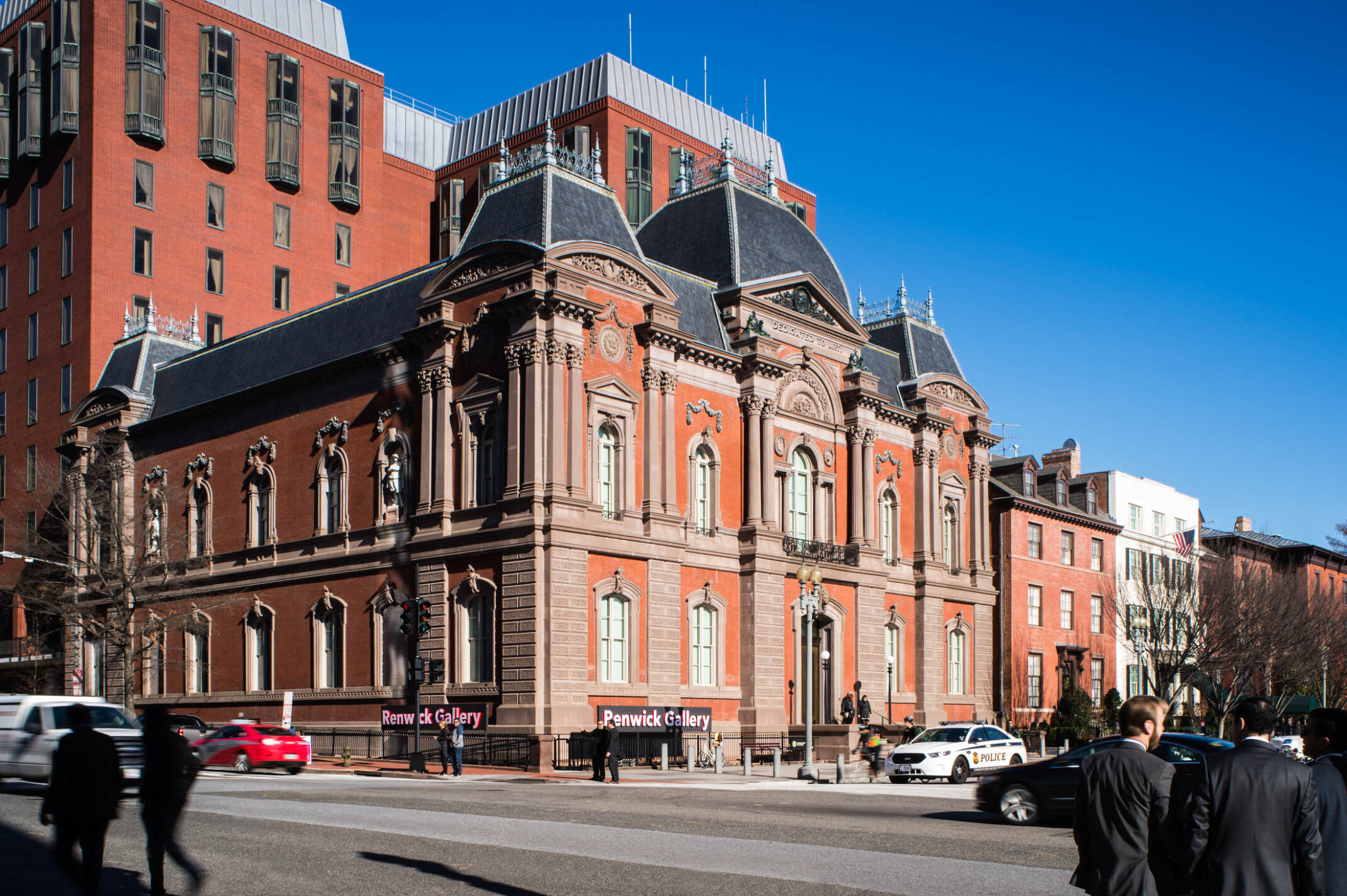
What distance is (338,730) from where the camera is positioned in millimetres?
44406

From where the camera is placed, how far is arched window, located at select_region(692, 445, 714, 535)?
44906 millimetres

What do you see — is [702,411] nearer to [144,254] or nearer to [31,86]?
[144,254]

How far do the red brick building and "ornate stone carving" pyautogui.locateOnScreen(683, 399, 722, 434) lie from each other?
848 inches

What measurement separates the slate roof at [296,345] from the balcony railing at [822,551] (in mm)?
15275

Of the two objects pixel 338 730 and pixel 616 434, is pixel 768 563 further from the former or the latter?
pixel 338 730

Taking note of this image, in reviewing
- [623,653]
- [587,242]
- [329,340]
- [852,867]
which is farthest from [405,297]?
[852,867]

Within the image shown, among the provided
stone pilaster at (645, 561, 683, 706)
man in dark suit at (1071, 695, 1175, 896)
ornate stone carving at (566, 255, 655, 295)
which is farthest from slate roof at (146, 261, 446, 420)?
man in dark suit at (1071, 695, 1175, 896)

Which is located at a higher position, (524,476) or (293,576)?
(524,476)

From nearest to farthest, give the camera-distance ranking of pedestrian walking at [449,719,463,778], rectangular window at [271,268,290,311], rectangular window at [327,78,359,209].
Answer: pedestrian walking at [449,719,463,778] → rectangular window at [271,268,290,311] → rectangular window at [327,78,359,209]

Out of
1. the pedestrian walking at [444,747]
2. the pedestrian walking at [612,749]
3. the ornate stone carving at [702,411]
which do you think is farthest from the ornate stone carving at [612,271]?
the pedestrian walking at [612,749]

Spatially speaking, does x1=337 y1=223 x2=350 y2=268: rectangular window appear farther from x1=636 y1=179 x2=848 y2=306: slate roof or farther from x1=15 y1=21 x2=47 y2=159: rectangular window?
x1=636 y1=179 x2=848 y2=306: slate roof

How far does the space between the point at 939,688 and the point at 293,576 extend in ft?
84.4

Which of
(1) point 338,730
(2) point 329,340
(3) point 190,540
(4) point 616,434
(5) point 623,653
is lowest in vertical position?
(1) point 338,730

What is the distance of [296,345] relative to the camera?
166 ft
